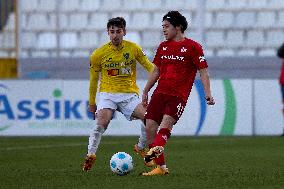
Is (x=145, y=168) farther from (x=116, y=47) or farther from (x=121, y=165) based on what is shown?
(x=116, y=47)

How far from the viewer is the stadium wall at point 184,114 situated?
20750mm

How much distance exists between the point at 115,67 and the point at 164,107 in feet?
6.10

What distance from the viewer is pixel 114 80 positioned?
12273 millimetres

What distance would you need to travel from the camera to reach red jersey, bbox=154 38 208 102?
10.4 metres

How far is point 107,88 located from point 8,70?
14.4m

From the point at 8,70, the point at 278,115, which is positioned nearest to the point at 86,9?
the point at 8,70

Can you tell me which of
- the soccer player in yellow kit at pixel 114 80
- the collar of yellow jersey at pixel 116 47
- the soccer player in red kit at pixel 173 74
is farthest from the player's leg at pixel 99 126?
the soccer player in red kit at pixel 173 74

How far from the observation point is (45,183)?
955 cm

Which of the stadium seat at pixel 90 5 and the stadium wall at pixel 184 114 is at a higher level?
the stadium seat at pixel 90 5

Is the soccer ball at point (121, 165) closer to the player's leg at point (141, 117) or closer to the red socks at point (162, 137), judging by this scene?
the red socks at point (162, 137)

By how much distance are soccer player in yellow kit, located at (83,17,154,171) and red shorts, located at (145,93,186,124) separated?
1399mm

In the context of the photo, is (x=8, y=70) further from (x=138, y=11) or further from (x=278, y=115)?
(x=278, y=115)

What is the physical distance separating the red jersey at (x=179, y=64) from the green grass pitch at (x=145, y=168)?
99 cm

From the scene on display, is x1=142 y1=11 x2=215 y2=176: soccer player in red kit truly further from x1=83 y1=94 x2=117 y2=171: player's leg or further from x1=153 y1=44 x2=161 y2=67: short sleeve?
x1=83 y1=94 x2=117 y2=171: player's leg
